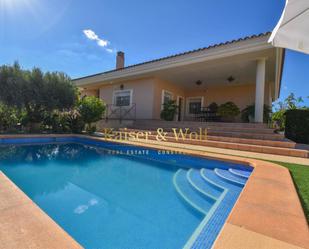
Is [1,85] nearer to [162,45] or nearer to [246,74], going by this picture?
[162,45]

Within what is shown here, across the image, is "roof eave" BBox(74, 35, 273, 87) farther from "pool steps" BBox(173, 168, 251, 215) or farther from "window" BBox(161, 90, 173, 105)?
"pool steps" BBox(173, 168, 251, 215)

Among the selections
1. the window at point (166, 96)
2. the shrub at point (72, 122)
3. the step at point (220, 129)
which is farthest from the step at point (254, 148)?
the shrub at point (72, 122)

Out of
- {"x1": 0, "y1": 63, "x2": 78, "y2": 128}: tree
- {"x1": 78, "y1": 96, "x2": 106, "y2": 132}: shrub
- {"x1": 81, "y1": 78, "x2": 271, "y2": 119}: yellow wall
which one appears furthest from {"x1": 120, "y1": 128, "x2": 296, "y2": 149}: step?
{"x1": 0, "y1": 63, "x2": 78, "y2": 128}: tree

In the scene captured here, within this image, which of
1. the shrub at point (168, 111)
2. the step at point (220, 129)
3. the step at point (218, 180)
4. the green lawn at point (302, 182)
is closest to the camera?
the green lawn at point (302, 182)

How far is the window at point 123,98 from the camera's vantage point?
12742mm

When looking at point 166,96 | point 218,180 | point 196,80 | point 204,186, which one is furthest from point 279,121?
point 204,186

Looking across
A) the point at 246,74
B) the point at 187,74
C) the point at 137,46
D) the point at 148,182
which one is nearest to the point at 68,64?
the point at 137,46

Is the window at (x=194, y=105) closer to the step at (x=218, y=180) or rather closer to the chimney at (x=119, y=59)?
the chimney at (x=119, y=59)

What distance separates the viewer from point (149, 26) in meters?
10.2

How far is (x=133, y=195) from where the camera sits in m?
3.40

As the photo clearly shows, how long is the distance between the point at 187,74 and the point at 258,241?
10158 millimetres

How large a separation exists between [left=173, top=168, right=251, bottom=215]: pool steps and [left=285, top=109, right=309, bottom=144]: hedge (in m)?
5.80

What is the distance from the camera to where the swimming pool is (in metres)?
2.18

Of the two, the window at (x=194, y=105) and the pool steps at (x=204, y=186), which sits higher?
the window at (x=194, y=105)
